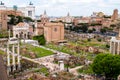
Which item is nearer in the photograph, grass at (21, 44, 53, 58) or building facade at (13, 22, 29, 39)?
grass at (21, 44, 53, 58)

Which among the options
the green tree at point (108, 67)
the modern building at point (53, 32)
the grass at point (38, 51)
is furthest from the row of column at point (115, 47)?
the modern building at point (53, 32)

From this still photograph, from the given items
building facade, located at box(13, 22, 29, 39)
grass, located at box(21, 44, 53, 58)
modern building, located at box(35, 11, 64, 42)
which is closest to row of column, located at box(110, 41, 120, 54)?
grass, located at box(21, 44, 53, 58)

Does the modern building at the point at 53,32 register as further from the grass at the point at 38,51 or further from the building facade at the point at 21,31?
the grass at the point at 38,51

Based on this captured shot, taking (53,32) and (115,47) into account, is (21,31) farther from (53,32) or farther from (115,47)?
(115,47)

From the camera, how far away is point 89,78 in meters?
22.5

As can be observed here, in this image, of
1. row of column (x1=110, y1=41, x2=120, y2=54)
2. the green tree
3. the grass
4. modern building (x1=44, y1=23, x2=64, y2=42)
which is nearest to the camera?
the green tree

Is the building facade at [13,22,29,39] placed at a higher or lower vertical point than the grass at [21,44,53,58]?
higher

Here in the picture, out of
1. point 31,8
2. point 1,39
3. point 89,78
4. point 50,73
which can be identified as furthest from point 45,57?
point 31,8

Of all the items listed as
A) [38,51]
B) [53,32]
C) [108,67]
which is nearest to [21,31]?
[53,32]

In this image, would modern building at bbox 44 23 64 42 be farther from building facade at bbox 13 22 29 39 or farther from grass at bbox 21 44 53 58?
grass at bbox 21 44 53 58

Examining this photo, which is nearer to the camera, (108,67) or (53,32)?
(108,67)

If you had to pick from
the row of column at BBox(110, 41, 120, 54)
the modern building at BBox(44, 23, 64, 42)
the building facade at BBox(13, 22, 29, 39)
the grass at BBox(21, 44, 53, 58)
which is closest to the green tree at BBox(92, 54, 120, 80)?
the grass at BBox(21, 44, 53, 58)

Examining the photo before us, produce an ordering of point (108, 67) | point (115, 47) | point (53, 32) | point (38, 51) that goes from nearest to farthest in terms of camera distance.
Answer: point (108, 67)
point (115, 47)
point (38, 51)
point (53, 32)

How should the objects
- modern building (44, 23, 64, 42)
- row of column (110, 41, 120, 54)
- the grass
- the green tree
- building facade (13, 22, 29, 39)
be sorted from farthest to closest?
1. building facade (13, 22, 29, 39)
2. modern building (44, 23, 64, 42)
3. row of column (110, 41, 120, 54)
4. the grass
5. the green tree
